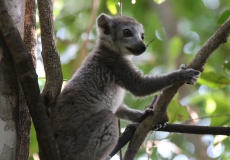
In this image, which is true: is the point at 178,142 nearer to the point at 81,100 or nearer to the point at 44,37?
the point at 81,100

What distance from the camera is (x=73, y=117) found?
4621 millimetres

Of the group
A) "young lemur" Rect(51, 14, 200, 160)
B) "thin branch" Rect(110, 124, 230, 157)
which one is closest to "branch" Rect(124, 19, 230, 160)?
"thin branch" Rect(110, 124, 230, 157)

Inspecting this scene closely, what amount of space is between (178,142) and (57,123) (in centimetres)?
425

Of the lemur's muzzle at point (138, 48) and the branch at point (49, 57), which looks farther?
the lemur's muzzle at point (138, 48)

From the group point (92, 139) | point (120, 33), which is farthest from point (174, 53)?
point (92, 139)

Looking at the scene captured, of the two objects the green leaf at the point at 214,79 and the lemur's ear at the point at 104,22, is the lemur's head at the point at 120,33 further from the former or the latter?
the green leaf at the point at 214,79

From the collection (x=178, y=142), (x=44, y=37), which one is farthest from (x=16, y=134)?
(x=178, y=142)

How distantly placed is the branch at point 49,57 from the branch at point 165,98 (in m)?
0.85

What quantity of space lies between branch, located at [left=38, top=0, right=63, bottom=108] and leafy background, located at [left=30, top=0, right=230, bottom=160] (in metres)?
0.82

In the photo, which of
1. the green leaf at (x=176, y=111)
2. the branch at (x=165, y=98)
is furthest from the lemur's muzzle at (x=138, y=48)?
the branch at (x=165, y=98)

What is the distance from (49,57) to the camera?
4410mm

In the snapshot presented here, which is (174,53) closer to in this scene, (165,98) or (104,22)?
(104,22)

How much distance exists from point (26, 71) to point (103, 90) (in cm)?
194

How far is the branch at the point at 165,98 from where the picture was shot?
4004 millimetres
